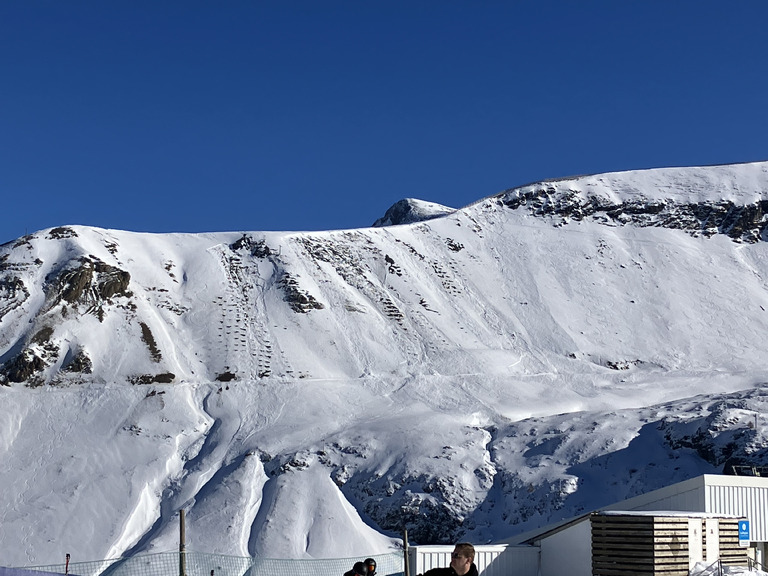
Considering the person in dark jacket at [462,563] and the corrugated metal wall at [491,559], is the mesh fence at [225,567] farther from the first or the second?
the person in dark jacket at [462,563]

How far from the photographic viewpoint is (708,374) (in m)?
66.2

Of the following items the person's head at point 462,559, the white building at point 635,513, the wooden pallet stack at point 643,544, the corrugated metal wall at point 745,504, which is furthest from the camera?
the corrugated metal wall at point 745,504

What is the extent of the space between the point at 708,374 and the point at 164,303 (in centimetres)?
3752

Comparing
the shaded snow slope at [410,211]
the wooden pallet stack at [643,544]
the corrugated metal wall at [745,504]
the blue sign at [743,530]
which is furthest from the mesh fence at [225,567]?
the shaded snow slope at [410,211]

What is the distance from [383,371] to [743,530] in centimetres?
3827

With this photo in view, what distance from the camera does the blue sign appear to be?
86.0ft

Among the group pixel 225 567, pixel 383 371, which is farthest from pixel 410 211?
pixel 225 567

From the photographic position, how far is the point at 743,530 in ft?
86.4

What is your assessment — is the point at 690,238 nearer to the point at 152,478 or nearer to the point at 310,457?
the point at 310,457

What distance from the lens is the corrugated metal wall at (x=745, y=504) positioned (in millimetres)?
28078

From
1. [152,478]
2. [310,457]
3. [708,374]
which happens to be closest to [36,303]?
[152,478]

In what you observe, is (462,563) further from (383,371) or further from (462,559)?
(383,371)

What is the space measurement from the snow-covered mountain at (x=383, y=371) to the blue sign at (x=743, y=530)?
1816 centimetres

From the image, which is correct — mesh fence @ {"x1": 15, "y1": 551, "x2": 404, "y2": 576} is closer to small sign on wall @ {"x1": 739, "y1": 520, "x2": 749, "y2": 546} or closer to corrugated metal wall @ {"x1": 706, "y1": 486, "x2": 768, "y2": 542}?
small sign on wall @ {"x1": 739, "y1": 520, "x2": 749, "y2": 546}
